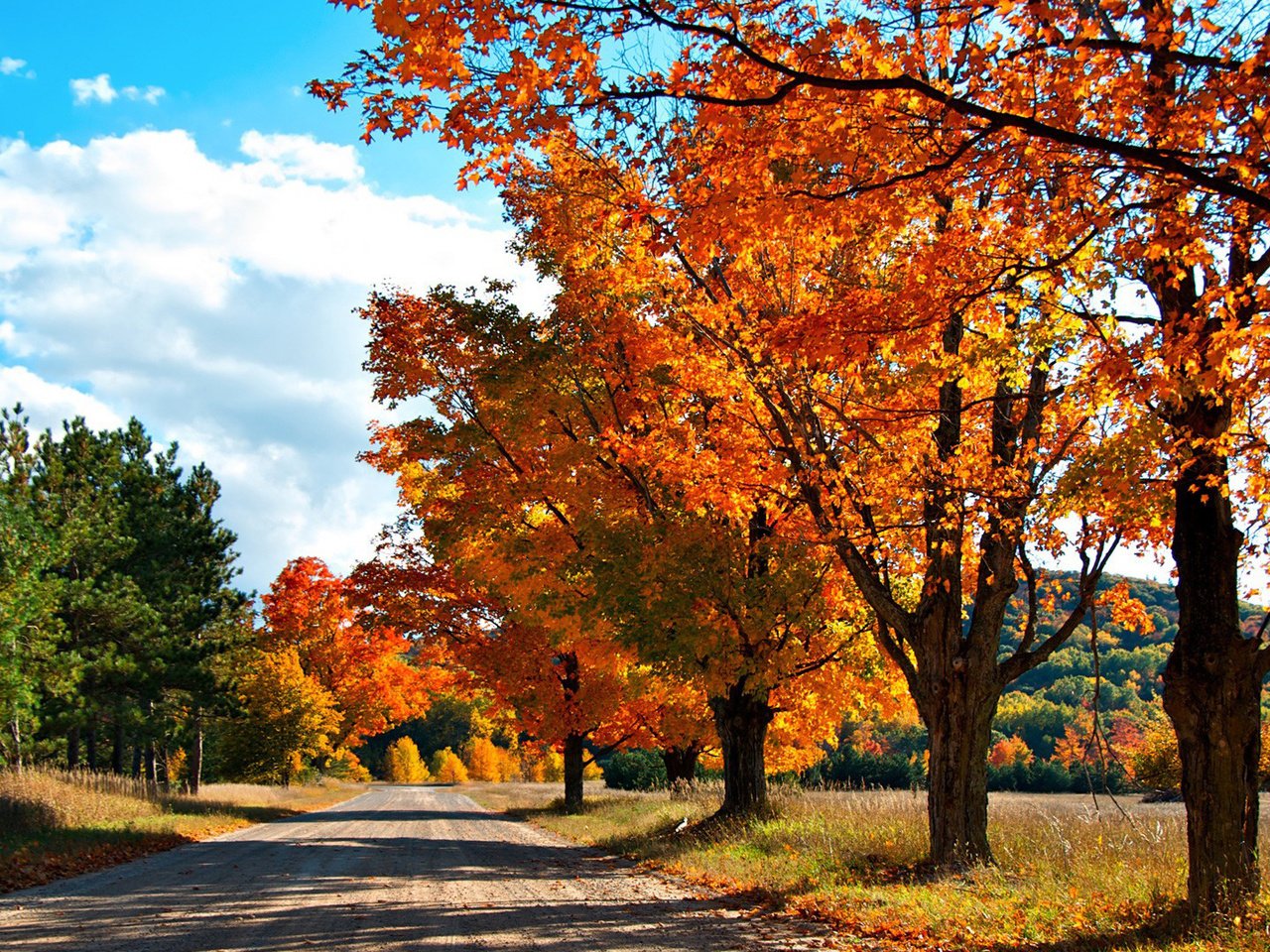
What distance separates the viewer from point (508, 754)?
115250mm

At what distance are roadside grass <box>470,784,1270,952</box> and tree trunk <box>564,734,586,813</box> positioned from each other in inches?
473

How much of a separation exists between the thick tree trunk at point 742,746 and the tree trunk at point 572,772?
11.6m

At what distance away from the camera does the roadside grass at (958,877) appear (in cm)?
773

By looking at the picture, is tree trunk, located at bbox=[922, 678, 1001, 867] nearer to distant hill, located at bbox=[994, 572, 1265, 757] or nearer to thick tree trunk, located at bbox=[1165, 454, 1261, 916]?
thick tree trunk, located at bbox=[1165, 454, 1261, 916]

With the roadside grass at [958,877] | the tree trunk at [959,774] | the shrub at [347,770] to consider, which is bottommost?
the shrub at [347,770]

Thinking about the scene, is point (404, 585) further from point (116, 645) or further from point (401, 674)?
point (401, 674)

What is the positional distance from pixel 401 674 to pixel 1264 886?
47843 millimetres

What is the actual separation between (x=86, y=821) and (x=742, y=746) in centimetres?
1381

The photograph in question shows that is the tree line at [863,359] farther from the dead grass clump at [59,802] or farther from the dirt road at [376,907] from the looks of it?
the dead grass clump at [59,802]

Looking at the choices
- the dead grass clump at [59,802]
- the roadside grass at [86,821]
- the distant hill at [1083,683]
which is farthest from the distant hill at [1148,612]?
the dead grass clump at [59,802]

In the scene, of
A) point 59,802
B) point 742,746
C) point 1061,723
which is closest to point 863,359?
point 742,746

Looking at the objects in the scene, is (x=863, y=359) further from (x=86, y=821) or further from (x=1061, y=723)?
(x=1061, y=723)

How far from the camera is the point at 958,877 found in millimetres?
10320

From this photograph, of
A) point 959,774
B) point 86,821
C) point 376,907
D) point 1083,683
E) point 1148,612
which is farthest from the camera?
point 1083,683
